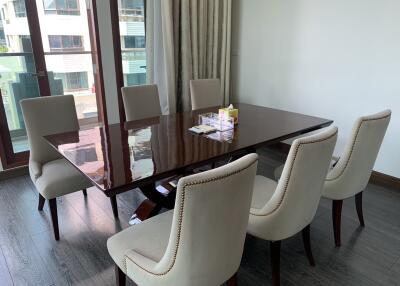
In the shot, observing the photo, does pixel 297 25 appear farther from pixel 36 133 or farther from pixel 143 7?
pixel 36 133

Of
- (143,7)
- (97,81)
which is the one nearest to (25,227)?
(97,81)

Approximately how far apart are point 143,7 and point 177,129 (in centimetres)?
219

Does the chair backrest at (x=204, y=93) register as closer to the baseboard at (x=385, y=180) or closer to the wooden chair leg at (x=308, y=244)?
the wooden chair leg at (x=308, y=244)

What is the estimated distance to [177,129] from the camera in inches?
84.9

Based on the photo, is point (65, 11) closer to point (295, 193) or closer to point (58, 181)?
point (58, 181)

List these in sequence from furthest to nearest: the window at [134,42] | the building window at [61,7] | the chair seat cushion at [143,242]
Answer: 1. the window at [134,42]
2. the building window at [61,7]
3. the chair seat cushion at [143,242]

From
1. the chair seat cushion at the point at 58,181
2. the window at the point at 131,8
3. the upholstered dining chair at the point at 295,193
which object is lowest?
the chair seat cushion at the point at 58,181

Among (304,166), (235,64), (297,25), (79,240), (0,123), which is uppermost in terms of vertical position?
(297,25)

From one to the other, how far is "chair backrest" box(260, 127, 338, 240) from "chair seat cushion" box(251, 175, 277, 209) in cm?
20

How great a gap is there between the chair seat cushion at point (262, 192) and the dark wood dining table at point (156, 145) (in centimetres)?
27

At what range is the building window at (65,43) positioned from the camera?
3518 millimetres

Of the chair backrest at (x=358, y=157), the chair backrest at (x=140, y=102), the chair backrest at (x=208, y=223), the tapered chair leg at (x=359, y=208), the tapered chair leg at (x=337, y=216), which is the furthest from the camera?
the chair backrest at (x=140, y=102)

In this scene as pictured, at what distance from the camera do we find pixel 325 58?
3.20 metres

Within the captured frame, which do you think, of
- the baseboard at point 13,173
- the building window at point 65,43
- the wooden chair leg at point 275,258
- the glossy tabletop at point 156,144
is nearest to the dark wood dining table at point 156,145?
the glossy tabletop at point 156,144
